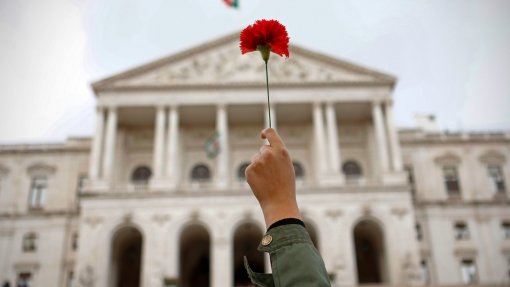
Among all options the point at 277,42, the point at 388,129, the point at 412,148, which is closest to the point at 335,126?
the point at 388,129

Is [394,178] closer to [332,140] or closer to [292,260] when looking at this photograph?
[332,140]

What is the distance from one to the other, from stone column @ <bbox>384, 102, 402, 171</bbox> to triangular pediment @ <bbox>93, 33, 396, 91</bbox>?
1.99 metres

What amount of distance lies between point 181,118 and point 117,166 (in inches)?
224

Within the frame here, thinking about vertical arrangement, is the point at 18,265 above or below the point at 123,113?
below

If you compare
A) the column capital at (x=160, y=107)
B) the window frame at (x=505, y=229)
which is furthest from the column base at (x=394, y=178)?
the column capital at (x=160, y=107)

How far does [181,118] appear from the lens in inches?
1540

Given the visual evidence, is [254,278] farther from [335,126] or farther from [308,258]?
[335,126]

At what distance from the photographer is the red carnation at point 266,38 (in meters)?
2.53

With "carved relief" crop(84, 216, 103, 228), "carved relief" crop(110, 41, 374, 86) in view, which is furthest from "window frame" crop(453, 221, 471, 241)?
"carved relief" crop(84, 216, 103, 228)

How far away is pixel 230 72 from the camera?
1496 inches

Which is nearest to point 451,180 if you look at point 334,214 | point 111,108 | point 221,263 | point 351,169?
point 351,169

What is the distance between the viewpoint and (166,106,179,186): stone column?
35.2 m

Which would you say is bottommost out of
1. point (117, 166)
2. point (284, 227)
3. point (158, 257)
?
point (284, 227)

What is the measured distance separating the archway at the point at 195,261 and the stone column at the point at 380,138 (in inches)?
507
